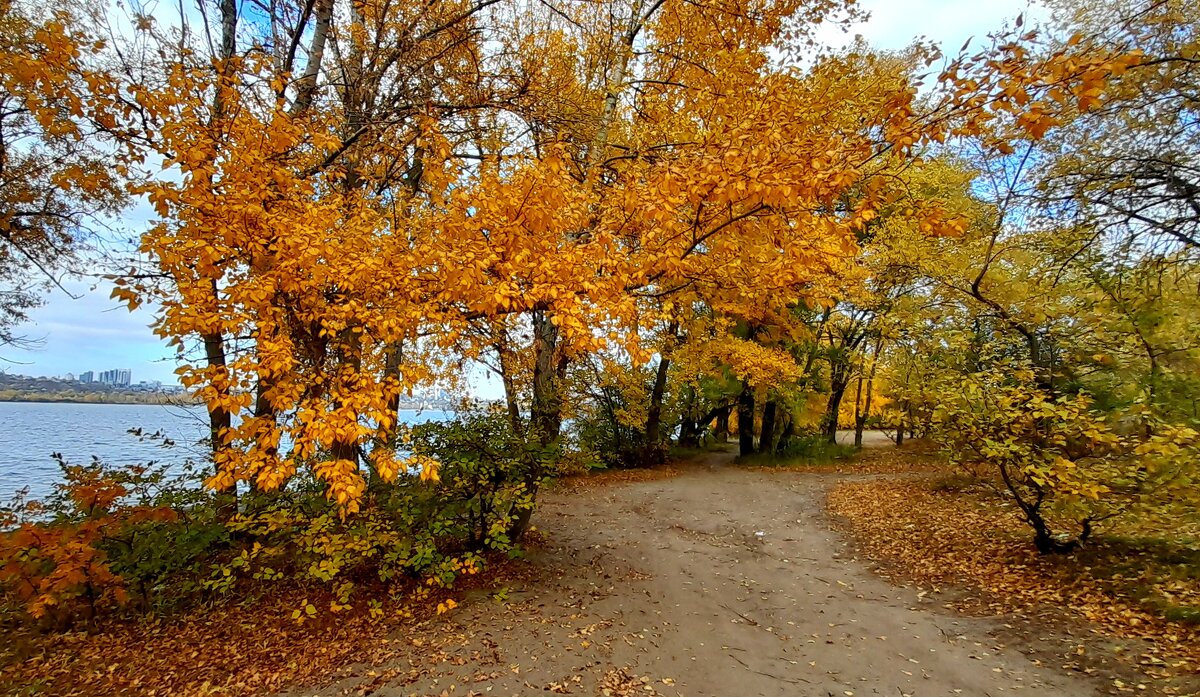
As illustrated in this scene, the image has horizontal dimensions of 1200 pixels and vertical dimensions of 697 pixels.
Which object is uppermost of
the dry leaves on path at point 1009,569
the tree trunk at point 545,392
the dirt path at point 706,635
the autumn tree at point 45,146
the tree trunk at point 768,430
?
the autumn tree at point 45,146

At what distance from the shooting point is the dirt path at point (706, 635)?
363cm

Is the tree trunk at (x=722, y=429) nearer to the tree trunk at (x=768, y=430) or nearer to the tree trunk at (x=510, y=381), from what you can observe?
the tree trunk at (x=768, y=430)

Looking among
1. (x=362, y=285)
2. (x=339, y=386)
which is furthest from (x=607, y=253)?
(x=339, y=386)

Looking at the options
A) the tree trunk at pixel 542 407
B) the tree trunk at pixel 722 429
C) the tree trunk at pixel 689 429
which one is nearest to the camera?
the tree trunk at pixel 542 407

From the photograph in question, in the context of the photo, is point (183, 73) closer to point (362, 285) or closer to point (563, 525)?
point (362, 285)

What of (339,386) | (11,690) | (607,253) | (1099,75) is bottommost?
(11,690)

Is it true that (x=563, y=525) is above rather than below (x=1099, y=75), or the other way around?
below

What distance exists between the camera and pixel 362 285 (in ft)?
12.5

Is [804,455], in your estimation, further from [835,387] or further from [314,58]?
A: [314,58]

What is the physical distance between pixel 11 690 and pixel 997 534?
9667 millimetres

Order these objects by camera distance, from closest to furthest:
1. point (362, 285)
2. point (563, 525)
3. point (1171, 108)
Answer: point (362, 285) → point (1171, 108) → point (563, 525)

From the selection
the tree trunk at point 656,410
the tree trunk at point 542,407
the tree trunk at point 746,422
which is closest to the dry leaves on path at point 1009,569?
the tree trunk at point 542,407

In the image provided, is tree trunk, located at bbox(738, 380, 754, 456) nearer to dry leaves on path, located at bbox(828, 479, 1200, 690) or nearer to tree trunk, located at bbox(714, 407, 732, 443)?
tree trunk, located at bbox(714, 407, 732, 443)

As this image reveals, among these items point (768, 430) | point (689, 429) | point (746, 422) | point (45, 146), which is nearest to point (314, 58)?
point (45, 146)
